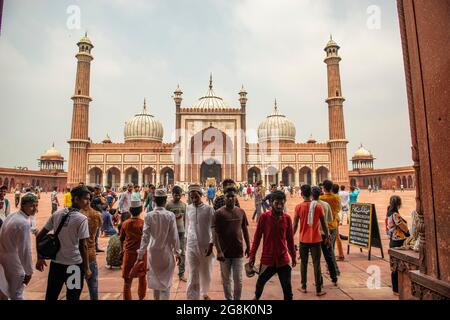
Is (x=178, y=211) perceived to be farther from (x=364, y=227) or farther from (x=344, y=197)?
(x=344, y=197)

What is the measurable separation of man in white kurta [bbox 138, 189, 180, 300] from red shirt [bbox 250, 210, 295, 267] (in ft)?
2.69

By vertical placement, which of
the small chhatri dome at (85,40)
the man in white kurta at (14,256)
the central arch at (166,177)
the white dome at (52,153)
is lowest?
the man in white kurta at (14,256)

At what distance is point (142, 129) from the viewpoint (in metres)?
38.6

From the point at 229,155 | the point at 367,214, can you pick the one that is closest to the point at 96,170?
the point at 229,155

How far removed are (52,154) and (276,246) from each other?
153ft

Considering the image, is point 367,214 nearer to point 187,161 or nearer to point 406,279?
point 406,279

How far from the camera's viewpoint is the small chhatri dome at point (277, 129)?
133 feet

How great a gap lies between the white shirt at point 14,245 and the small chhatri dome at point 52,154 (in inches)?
1792

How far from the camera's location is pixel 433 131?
7.68ft

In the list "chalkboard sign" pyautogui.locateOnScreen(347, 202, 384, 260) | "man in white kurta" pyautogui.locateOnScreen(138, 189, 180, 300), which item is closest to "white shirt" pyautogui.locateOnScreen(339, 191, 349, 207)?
"chalkboard sign" pyautogui.locateOnScreen(347, 202, 384, 260)

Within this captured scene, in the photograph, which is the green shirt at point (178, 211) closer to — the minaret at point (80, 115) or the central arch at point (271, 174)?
the minaret at point (80, 115)

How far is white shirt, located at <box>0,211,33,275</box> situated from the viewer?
Answer: 248 cm

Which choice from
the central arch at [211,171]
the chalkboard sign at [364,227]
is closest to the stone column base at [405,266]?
the chalkboard sign at [364,227]
